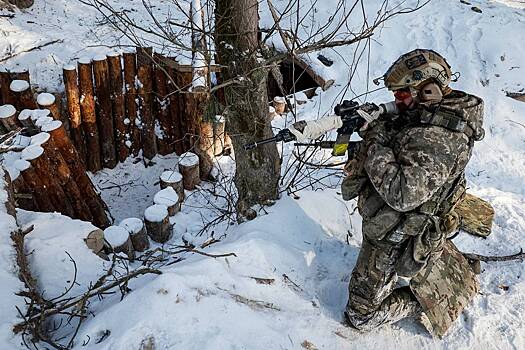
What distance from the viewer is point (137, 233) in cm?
449

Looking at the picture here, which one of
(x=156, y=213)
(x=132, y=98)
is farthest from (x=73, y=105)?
(x=156, y=213)

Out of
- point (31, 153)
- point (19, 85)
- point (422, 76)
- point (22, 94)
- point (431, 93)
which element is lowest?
point (31, 153)

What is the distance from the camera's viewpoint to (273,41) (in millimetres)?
7668

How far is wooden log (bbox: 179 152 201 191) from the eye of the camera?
5.55 metres

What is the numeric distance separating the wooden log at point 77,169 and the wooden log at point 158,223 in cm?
69

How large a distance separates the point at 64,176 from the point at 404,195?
3.65 metres

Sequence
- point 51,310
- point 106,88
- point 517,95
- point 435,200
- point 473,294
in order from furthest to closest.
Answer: point 517,95, point 106,88, point 473,294, point 435,200, point 51,310

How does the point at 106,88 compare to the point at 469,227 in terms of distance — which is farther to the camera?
the point at 106,88

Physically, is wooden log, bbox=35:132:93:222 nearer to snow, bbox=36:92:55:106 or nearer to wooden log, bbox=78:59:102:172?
snow, bbox=36:92:55:106

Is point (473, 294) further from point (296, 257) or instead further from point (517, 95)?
point (517, 95)

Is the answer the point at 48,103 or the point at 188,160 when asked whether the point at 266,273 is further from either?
the point at 48,103

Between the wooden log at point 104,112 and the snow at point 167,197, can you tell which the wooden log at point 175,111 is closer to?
the wooden log at point 104,112

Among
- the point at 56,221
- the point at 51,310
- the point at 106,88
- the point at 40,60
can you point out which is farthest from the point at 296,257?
the point at 40,60

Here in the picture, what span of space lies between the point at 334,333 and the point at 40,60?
5868 millimetres
